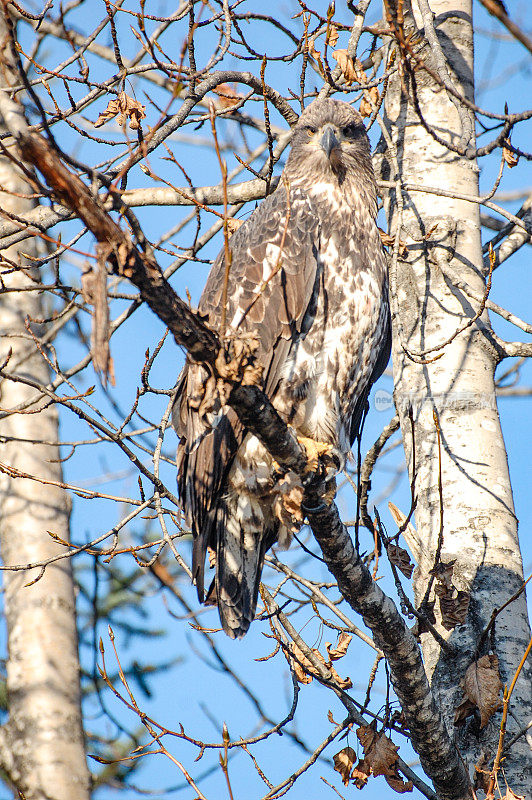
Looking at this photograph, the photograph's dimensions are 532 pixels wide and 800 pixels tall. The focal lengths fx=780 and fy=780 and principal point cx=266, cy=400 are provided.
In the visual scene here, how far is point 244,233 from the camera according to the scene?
3844 mm

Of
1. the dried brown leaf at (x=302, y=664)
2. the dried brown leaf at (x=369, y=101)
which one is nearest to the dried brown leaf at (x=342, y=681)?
the dried brown leaf at (x=302, y=664)

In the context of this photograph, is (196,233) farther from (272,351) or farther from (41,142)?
(41,142)

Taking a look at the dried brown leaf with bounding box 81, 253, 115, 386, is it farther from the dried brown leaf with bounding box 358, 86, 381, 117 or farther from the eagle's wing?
the dried brown leaf with bounding box 358, 86, 381, 117

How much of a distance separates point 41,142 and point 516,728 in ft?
8.67

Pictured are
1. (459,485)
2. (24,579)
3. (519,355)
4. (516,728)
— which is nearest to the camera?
(516,728)

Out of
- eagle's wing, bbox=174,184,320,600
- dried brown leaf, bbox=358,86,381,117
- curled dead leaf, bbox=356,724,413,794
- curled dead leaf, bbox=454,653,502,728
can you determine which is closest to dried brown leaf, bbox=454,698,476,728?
curled dead leaf, bbox=454,653,502,728

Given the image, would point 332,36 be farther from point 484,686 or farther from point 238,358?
point 484,686

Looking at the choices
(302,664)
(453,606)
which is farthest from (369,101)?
(302,664)

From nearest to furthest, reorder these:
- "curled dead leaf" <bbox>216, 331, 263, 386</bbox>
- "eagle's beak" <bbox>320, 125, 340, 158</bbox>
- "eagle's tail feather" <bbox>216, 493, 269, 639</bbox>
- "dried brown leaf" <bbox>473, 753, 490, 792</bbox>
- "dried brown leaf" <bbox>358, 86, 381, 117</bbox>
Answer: "curled dead leaf" <bbox>216, 331, 263, 386</bbox> < "dried brown leaf" <bbox>473, 753, 490, 792</bbox> < "eagle's tail feather" <bbox>216, 493, 269, 639</bbox> < "eagle's beak" <bbox>320, 125, 340, 158</bbox> < "dried brown leaf" <bbox>358, 86, 381, 117</bbox>

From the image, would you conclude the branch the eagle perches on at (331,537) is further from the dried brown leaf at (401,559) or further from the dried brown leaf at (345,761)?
the dried brown leaf at (345,761)

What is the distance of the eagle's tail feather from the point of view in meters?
3.67

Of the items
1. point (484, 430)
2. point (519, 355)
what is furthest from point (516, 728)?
point (519, 355)

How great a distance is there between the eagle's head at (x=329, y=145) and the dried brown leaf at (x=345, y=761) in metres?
2.72

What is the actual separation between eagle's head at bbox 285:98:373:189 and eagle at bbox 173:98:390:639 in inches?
10.0
